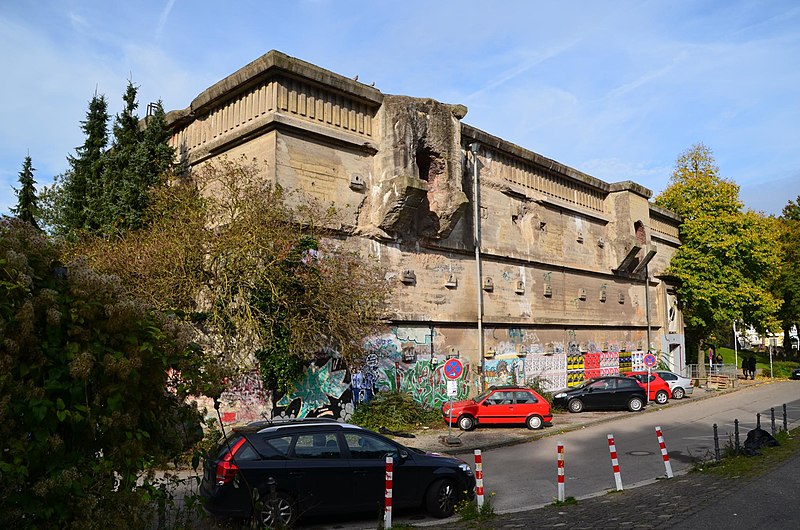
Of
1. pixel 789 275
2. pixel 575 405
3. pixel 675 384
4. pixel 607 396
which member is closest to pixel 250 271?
pixel 575 405

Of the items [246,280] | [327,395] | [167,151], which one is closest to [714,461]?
[327,395]

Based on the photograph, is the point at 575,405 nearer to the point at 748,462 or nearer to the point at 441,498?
the point at 748,462

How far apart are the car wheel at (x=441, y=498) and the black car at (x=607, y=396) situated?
16021 millimetres

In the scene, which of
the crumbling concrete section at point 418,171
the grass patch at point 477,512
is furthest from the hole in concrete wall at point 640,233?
the grass patch at point 477,512

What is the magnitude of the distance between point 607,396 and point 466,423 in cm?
804

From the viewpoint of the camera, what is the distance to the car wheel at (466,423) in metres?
19.6

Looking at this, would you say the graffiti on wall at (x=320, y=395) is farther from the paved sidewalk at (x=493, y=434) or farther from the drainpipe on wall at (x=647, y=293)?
the drainpipe on wall at (x=647, y=293)

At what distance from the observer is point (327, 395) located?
1788 cm

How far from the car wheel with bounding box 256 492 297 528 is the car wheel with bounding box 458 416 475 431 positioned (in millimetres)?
11357

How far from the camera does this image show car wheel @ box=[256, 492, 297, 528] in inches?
313

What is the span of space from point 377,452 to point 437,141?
13.9 meters

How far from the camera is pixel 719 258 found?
1549 inches

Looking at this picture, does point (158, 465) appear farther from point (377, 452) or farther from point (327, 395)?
point (327, 395)

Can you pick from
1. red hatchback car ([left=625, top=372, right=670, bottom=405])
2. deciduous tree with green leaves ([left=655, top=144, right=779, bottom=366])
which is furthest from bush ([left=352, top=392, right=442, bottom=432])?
deciduous tree with green leaves ([left=655, top=144, right=779, bottom=366])
